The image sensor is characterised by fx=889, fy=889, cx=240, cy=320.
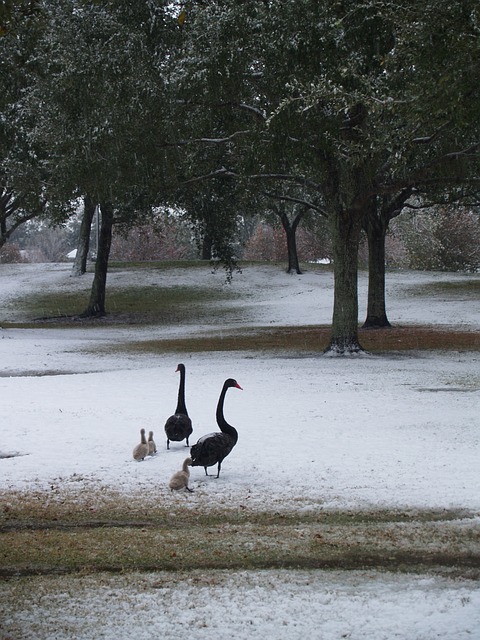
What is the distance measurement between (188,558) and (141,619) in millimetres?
1557

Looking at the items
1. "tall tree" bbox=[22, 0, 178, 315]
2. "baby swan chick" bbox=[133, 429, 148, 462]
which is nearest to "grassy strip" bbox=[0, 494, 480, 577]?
"baby swan chick" bbox=[133, 429, 148, 462]

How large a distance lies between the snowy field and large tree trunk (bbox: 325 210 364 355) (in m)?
0.96

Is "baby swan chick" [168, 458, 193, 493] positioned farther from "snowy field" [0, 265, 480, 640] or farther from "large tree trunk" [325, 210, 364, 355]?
"large tree trunk" [325, 210, 364, 355]

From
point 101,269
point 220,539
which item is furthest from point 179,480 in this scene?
point 101,269

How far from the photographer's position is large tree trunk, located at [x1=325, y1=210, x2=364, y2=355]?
24359mm

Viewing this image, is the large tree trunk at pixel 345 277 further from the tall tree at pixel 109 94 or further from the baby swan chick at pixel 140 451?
the baby swan chick at pixel 140 451

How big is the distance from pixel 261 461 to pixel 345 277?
13594mm

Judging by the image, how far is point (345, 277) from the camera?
24.7 metres

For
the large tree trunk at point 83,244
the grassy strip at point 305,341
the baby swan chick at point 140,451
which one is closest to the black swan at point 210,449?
the baby swan chick at point 140,451

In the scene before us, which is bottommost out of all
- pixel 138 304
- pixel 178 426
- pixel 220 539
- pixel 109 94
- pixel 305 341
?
pixel 305 341

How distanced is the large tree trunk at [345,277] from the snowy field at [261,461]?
3.15 ft

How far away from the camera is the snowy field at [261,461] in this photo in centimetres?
620

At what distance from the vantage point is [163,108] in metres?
22.6

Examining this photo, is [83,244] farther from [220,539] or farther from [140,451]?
[220,539]
